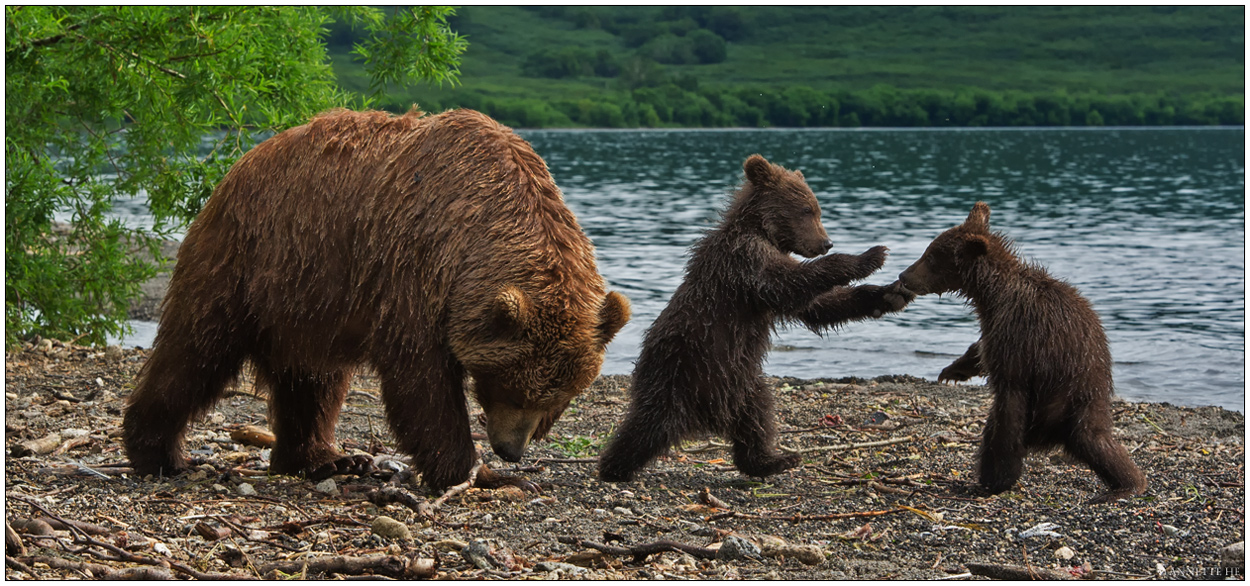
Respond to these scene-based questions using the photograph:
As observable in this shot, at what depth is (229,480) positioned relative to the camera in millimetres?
6133

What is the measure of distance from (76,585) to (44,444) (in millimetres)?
3044

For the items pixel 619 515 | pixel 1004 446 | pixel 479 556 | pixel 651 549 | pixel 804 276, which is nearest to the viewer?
pixel 479 556

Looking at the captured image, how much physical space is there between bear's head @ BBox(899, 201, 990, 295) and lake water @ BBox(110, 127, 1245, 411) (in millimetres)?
1335

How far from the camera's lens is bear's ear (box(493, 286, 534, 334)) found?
5008 millimetres

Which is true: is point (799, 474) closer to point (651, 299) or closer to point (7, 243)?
point (7, 243)

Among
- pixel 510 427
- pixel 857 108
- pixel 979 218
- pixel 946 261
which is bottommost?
pixel 857 108

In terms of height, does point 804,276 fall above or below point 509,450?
above

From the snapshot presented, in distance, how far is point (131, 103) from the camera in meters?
9.74

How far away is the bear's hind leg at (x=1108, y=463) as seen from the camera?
6039 millimetres

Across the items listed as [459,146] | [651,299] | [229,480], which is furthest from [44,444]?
[651,299]

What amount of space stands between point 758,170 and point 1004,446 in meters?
2.11

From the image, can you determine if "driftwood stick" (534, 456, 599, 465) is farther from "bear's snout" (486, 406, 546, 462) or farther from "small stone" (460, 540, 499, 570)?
"small stone" (460, 540, 499, 570)

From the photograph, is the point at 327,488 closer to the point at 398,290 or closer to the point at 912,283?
the point at 398,290

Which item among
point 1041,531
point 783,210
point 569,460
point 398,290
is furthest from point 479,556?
point 783,210
